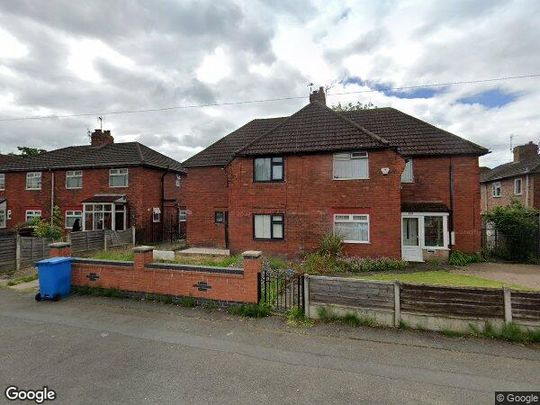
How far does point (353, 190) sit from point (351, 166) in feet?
3.55

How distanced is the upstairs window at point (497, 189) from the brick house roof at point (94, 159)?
27606 millimetres

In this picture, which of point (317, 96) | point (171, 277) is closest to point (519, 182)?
point (317, 96)

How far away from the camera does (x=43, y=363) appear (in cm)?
504

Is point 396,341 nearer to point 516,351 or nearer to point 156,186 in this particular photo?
point 516,351

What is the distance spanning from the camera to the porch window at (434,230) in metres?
13.8

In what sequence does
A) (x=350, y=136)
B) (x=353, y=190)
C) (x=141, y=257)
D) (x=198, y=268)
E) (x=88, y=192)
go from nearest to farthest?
(x=198, y=268) < (x=141, y=257) < (x=353, y=190) < (x=350, y=136) < (x=88, y=192)

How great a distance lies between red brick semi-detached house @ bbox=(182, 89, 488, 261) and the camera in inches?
497

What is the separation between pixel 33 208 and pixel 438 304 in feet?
90.5

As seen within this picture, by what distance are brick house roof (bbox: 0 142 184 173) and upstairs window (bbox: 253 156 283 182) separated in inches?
397

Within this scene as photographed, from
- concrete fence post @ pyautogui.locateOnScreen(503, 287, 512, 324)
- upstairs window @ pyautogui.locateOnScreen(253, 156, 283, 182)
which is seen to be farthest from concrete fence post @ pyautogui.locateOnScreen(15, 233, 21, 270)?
concrete fence post @ pyautogui.locateOnScreen(503, 287, 512, 324)

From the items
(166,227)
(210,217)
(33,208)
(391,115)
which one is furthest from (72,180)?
(391,115)

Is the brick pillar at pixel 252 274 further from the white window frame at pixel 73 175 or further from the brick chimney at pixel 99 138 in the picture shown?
the brick chimney at pixel 99 138

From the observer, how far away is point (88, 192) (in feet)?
70.9

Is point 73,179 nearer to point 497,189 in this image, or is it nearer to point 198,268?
point 198,268
